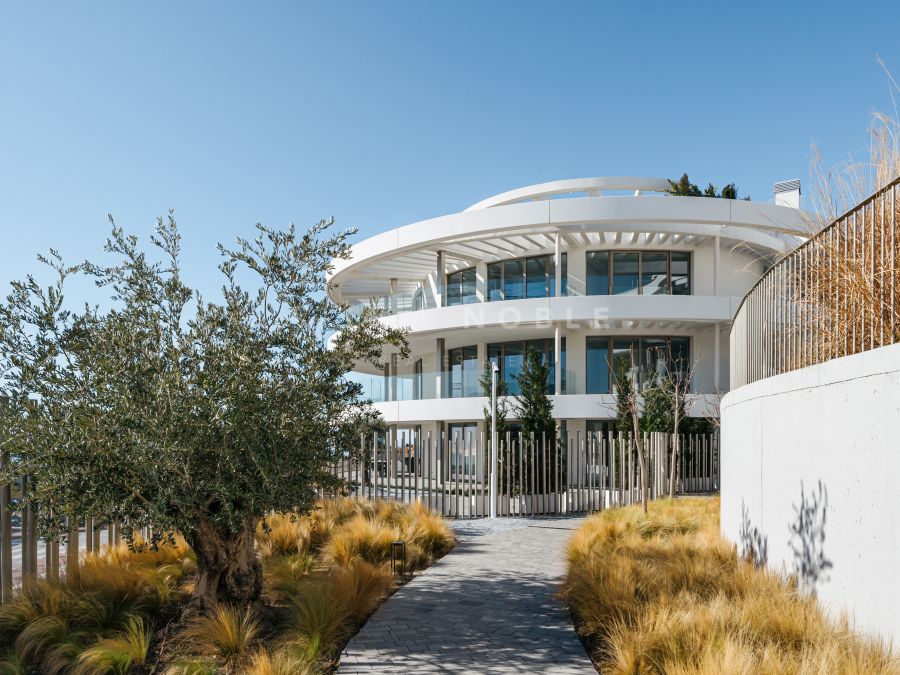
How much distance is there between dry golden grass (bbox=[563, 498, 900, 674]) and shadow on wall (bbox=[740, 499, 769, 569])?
0.19m

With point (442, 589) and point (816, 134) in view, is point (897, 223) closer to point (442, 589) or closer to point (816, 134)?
point (816, 134)

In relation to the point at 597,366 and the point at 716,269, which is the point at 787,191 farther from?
the point at 597,366

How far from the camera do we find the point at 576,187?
29.5 metres

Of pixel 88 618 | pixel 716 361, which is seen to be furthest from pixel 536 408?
pixel 88 618

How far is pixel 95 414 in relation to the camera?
6062 millimetres

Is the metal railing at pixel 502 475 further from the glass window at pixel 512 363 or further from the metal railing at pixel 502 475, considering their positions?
the glass window at pixel 512 363

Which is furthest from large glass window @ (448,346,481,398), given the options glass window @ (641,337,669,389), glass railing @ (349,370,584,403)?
glass window @ (641,337,669,389)

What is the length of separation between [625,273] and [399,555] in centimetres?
1843

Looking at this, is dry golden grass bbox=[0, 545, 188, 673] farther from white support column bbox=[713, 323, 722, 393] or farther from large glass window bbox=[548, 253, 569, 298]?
white support column bbox=[713, 323, 722, 393]

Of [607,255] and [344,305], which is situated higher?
[607,255]

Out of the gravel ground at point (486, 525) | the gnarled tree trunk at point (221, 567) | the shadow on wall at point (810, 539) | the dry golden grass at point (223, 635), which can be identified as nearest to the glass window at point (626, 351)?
the gravel ground at point (486, 525)

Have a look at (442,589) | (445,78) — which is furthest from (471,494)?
(445,78)

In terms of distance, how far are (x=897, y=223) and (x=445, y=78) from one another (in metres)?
11.7

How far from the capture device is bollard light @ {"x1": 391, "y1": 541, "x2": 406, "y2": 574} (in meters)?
9.52
